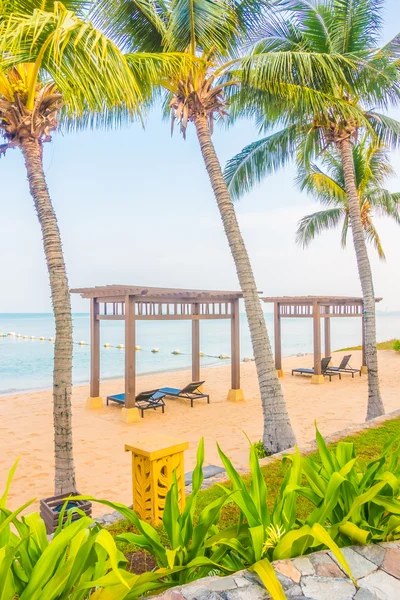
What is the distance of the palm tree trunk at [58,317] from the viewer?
4.48 meters

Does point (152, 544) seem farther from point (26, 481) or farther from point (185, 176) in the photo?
point (185, 176)

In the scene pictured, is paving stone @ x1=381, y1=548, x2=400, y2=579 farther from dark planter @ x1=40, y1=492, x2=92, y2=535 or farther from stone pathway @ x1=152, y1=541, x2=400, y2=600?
dark planter @ x1=40, y1=492, x2=92, y2=535

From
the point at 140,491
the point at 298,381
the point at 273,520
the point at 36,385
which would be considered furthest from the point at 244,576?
the point at 36,385

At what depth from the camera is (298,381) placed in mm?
14180

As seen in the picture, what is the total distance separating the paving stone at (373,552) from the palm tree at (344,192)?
32.5 ft

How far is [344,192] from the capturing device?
43.0 ft

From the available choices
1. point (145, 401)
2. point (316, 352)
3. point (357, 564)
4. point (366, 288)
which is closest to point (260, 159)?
point (366, 288)

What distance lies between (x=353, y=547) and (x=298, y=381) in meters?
12.4

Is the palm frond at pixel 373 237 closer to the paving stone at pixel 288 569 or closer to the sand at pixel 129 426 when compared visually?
the sand at pixel 129 426

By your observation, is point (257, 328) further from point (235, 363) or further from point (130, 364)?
point (235, 363)

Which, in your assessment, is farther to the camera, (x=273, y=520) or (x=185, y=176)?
(x=185, y=176)

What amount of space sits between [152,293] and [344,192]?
7567 mm

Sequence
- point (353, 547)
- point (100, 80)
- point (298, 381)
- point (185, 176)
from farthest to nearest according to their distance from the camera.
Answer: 1. point (185, 176)
2. point (298, 381)
3. point (100, 80)
4. point (353, 547)

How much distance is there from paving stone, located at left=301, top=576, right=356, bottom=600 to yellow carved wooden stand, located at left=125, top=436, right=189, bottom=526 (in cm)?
157
